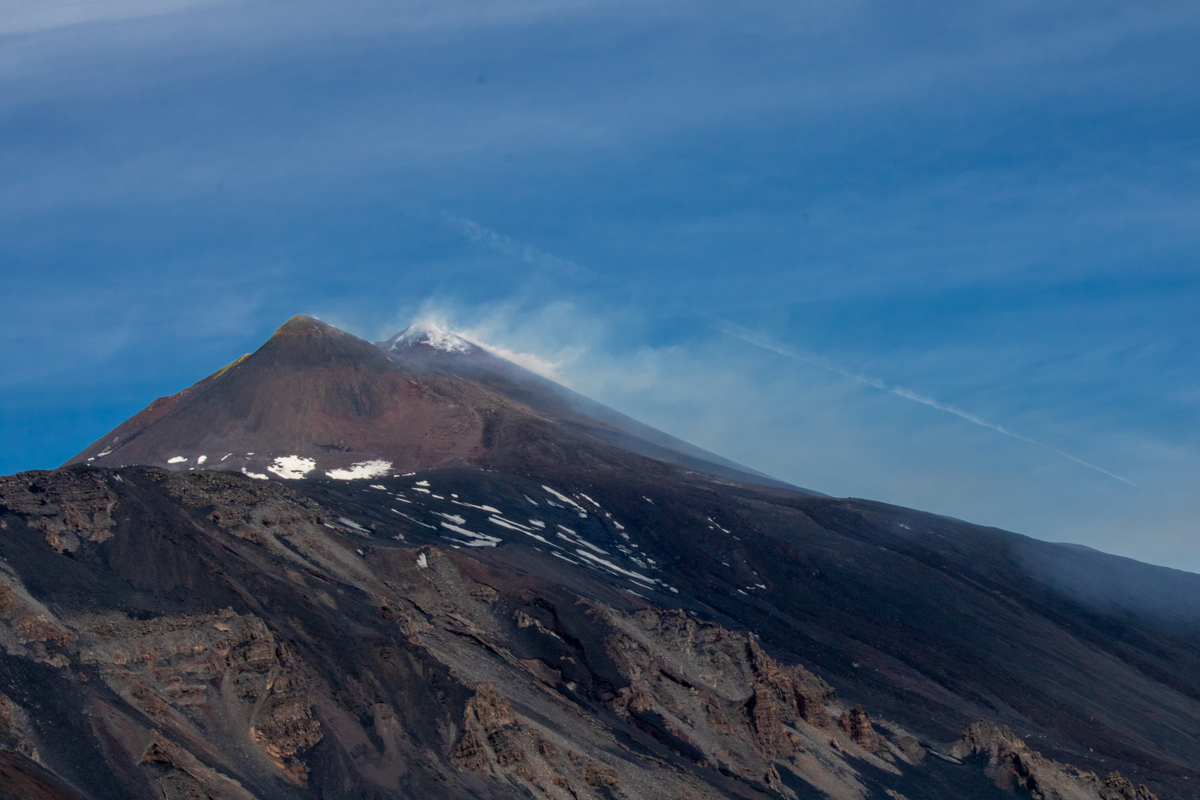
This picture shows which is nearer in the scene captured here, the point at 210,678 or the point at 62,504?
the point at 210,678

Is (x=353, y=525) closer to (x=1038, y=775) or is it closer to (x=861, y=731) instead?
(x=861, y=731)

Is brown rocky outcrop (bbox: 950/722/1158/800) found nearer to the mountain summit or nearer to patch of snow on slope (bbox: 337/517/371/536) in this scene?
patch of snow on slope (bbox: 337/517/371/536)

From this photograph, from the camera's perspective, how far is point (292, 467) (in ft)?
433

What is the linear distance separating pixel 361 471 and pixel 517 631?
72989 millimetres

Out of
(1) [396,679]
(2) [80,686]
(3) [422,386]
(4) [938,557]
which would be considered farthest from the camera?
(3) [422,386]

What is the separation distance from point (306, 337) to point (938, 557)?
104 meters

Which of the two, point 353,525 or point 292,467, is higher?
point 292,467

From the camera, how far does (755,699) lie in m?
66.9

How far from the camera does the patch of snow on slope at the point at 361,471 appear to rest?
12850 centimetres

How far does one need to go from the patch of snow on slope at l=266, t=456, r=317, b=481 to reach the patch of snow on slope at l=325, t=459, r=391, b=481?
11.0 ft

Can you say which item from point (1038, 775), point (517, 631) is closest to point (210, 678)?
point (517, 631)

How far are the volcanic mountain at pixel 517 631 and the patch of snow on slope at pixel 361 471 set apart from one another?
3.74ft

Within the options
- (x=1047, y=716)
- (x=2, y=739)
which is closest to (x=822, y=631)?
(x=1047, y=716)

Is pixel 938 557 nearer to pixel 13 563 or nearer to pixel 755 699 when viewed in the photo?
pixel 755 699
